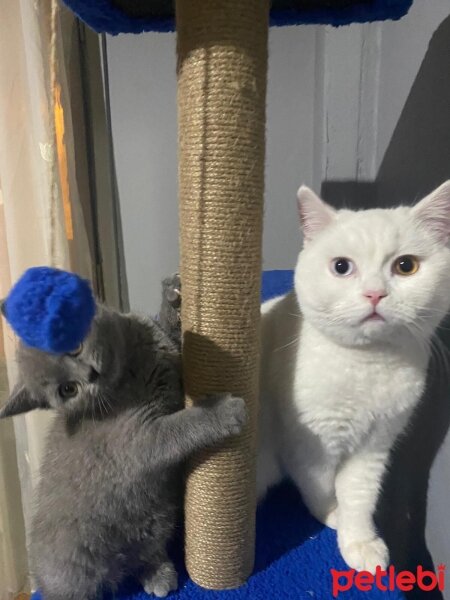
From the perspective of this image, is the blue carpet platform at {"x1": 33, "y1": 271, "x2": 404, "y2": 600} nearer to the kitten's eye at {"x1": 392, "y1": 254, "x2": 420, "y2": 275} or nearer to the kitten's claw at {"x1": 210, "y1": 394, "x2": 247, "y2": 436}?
the kitten's claw at {"x1": 210, "y1": 394, "x2": 247, "y2": 436}

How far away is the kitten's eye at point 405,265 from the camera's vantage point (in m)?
0.66

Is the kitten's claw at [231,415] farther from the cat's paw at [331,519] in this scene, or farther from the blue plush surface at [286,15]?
the blue plush surface at [286,15]

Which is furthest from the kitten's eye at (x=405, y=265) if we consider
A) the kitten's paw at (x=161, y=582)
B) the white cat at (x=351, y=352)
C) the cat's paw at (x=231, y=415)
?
the kitten's paw at (x=161, y=582)

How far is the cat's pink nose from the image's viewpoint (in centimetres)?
62

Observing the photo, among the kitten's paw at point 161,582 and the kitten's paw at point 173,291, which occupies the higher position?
the kitten's paw at point 173,291

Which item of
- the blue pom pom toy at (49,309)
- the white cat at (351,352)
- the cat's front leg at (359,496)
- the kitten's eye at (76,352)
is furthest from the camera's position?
the cat's front leg at (359,496)

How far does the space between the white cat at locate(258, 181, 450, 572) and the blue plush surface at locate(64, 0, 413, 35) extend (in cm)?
37

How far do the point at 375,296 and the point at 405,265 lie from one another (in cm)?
8

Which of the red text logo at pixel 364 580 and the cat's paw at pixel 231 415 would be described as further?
the red text logo at pixel 364 580

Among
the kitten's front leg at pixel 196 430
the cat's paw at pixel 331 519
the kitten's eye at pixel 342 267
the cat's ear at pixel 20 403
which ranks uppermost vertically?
the kitten's eye at pixel 342 267

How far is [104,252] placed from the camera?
4.80 ft

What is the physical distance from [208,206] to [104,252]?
0.92m

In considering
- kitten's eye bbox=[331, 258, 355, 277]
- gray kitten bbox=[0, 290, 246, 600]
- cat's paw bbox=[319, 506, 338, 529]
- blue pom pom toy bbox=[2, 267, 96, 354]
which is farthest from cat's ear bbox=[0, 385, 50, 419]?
cat's paw bbox=[319, 506, 338, 529]

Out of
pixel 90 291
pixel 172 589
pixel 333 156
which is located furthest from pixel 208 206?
pixel 333 156
